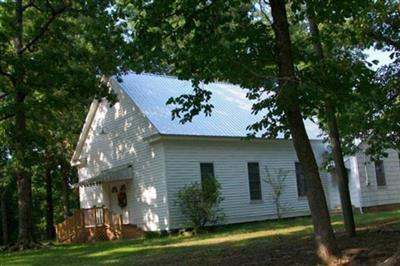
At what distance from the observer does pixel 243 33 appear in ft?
36.3

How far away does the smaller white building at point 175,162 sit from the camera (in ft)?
82.5

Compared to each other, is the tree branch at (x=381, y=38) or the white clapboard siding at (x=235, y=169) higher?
the tree branch at (x=381, y=38)

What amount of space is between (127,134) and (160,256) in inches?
517

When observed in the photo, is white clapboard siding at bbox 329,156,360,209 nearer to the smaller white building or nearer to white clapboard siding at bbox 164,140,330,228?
the smaller white building

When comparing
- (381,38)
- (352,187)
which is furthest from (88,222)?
(381,38)

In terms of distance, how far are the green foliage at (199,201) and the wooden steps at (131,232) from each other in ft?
9.03

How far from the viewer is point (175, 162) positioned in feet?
82.3

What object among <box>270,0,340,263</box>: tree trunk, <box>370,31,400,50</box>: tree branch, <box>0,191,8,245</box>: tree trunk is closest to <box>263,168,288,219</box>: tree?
<box>370,31,400,50</box>: tree branch

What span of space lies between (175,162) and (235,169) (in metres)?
3.49

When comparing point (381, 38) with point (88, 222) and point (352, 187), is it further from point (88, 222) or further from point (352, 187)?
point (88, 222)

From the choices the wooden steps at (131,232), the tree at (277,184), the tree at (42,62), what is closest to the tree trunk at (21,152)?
the tree at (42,62)

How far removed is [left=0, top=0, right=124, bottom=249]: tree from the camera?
2353 cm

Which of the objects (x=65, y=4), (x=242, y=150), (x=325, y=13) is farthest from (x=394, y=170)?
(x=325, y=13)

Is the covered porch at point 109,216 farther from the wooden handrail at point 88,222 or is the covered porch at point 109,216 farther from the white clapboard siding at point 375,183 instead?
the white clapboard siding at point 375,183
